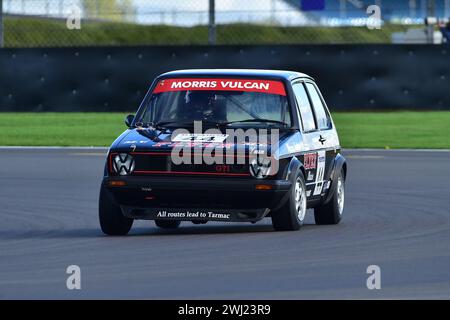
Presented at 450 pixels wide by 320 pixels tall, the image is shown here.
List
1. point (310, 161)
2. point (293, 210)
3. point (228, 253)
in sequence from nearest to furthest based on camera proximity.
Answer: point (228, 253), point (293, 210), point (310, 161)

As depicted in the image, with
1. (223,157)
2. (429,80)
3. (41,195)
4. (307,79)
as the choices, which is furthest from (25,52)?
(223,157)

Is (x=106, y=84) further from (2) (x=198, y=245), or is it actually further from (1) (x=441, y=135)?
(2) (x=198, y=245)

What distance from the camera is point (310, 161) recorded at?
1238cm

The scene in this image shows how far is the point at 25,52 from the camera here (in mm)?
30094

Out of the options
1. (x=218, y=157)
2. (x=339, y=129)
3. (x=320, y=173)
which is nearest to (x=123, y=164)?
(x=218, y=157)

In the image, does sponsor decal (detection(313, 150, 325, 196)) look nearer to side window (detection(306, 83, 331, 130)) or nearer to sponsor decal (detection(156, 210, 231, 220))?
side window (detection(306, 83, 331, 130))

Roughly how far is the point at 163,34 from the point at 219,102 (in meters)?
26.7

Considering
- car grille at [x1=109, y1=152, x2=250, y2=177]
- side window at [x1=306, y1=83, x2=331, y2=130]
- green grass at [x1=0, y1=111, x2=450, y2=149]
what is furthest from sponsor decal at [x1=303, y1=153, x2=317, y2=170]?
green grass at [x1=0, y1=111, x2=450, y2=149]

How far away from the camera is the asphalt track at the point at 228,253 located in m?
8.68

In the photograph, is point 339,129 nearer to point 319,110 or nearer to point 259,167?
point 319,110

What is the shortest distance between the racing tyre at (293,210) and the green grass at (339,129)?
12409 millimetres

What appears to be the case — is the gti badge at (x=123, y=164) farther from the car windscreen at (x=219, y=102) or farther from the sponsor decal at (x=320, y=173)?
the sponsor decal at (x=320, y=173)

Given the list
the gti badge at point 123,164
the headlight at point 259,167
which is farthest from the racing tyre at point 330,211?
the gti badge at point 123,164
